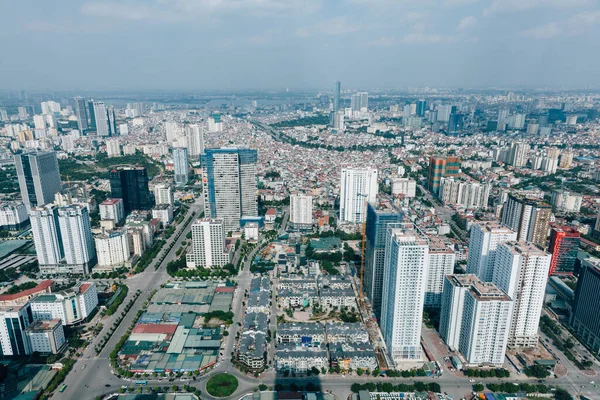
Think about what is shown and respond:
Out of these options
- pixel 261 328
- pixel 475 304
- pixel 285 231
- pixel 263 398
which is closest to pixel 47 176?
pixel 285 231

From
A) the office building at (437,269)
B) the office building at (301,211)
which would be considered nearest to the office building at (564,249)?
the office building at (437,269)

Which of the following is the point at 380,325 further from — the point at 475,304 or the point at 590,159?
the point at 590,159

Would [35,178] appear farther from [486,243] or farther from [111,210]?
[486,243]

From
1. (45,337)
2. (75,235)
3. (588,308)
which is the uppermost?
(75,235)

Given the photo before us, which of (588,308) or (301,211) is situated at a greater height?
(301,211)

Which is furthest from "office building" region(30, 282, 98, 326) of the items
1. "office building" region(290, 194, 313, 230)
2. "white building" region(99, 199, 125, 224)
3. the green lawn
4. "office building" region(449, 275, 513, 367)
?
"office building" region(449, 275, 513, 367)

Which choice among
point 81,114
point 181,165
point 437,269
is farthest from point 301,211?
point 81,114
